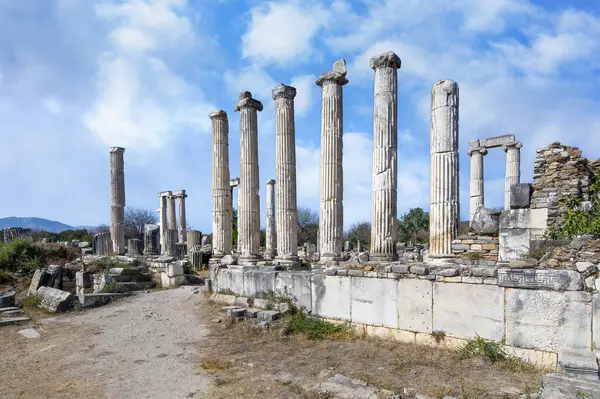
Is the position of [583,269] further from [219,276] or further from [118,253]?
[118,253]

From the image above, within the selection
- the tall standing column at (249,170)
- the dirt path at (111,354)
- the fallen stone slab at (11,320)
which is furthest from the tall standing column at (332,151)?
the fallen stone slab at (11,320)

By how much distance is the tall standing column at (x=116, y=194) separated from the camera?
23703mm

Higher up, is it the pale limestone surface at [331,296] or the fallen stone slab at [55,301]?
the pale limestone surface at [331,296]

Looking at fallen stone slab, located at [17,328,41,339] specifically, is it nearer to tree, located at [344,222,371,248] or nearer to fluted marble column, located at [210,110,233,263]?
fluted marble column, located at [210,110,233,263]

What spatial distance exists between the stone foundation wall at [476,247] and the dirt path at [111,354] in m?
6.19

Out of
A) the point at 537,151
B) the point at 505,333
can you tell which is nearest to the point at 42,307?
the point at 505,333

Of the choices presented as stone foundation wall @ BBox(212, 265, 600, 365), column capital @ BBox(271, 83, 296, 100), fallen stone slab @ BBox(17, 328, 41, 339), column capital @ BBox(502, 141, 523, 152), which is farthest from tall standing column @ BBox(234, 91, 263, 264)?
column capital @ BBox(502, 141, 523, 152)

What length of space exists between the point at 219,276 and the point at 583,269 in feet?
30.1

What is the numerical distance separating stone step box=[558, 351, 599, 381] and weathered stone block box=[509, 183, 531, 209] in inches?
166

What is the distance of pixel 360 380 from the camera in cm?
592

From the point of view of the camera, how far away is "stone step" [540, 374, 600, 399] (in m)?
4.53

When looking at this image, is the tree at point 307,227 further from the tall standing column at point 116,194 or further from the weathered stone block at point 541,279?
the weathered stone block at point 541,279

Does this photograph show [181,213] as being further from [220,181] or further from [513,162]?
[513,162]

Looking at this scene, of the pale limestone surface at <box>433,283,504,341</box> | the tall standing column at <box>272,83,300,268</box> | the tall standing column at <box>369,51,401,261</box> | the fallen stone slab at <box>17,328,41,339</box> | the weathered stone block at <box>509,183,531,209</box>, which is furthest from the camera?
the tall standing column at <box>272,83,300,268</box>
